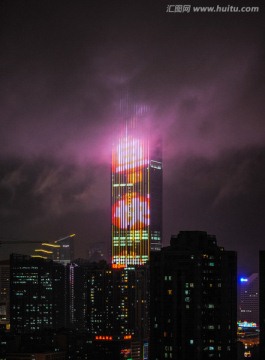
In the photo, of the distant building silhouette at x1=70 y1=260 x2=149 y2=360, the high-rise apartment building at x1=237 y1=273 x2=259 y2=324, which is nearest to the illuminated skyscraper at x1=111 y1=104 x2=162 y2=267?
the distant building silhouette at x1=70 y1=260 x2=149 y2=360

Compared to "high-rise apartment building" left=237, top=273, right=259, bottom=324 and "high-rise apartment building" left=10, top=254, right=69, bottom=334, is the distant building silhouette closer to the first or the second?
"high-rise apartment building" left=10, top=254, right=69, bottom=334

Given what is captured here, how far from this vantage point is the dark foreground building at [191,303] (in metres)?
12.2

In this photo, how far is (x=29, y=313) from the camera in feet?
71.1

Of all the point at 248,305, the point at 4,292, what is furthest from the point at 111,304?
the point at 4,292

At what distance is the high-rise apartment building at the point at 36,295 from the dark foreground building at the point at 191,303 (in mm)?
8279

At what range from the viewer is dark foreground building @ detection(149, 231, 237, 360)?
1220 cm

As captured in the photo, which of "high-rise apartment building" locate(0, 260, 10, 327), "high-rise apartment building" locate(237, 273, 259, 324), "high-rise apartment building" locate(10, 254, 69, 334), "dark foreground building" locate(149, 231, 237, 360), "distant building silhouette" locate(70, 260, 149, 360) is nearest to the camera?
"dark foreground building" locate(149, 231, 237, 360)

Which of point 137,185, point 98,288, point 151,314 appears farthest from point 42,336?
point 151,314

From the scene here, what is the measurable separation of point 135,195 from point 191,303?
9.36 metres

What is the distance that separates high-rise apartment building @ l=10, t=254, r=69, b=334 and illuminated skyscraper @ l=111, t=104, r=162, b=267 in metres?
1.49

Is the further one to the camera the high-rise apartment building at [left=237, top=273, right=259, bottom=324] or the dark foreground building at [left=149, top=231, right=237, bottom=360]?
the high-rise apartment building at [left=237, top=273, right=259, bottom=324]

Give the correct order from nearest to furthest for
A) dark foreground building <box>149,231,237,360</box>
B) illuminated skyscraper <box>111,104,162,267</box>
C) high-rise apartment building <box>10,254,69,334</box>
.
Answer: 1. dark foreground building <box>149,231,237,360</box>
2. illuminated skyscraper <box>111,104,162,267</box>
3. high-rise apartment building <box>10,254,69,334</box>

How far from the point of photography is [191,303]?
40.3 feet

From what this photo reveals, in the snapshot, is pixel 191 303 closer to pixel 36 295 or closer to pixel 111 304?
pixel 111 304
